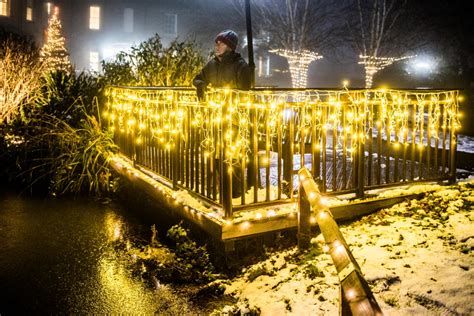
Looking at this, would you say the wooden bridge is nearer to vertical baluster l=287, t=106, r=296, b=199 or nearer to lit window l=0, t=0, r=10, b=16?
vertical baluster l=287, t=106, r=296, b=199

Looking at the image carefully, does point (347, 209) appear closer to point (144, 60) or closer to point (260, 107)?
point (260, 107)

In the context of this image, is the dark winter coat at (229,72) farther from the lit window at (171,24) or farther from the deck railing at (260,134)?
the lit window at (171,24)

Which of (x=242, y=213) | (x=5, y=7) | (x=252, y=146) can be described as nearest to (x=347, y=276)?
(x=242, y=213)

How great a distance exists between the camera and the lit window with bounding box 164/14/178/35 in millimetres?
46250

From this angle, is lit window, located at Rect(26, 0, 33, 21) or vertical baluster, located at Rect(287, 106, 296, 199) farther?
lit window, located at Rect(26, 0, 33, 21)

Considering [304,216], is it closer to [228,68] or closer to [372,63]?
[228,68]

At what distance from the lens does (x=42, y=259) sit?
18.1 feet

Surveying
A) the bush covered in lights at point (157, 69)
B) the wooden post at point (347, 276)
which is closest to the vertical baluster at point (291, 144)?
the wooden post at point (347, 276)

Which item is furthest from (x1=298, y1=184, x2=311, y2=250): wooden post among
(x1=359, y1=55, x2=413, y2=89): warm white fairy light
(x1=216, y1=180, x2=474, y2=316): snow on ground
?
(x1=359, y1=55, x2=413, y2=89): warm white fairy light

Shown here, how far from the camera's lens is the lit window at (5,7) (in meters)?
29.5

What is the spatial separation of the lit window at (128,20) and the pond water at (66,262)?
39.5 meters

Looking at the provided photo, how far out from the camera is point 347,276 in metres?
2.55

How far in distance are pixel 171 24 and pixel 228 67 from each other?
4275 centimetres

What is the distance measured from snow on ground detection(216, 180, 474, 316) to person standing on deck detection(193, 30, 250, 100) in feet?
7.80
